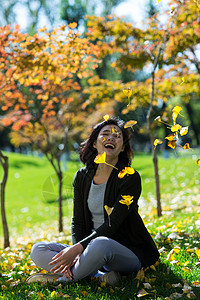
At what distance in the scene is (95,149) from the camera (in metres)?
2.98

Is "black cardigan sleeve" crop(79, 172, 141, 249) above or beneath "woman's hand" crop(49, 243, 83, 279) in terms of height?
above

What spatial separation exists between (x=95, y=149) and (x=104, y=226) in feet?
2.63

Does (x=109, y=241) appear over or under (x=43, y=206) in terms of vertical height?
over

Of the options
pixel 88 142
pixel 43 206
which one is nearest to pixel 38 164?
pixel 43 206

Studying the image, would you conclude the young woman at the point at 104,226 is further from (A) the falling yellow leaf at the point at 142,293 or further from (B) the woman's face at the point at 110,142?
(A) the falling yellow leaf at the point at 142,293

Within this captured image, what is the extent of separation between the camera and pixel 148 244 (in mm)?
2574

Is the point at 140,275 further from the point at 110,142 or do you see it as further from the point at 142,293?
the point at 110,142

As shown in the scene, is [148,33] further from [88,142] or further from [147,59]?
[88,142]

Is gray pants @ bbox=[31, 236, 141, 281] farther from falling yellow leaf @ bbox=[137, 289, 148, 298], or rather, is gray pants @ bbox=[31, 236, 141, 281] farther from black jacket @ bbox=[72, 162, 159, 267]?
falling yellow leaf @ bbox=[137, 289, 148, 298]

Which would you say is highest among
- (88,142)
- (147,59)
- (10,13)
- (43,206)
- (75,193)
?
(10,13)

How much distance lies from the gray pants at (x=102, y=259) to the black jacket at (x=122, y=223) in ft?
0.34

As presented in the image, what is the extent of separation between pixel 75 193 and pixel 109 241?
0.64 metres

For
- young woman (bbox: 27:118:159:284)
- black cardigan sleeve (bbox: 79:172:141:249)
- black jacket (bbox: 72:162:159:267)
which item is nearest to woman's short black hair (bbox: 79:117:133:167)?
young woman (bbox: 27:118:159:284)

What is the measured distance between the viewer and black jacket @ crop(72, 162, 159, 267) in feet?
7.98
